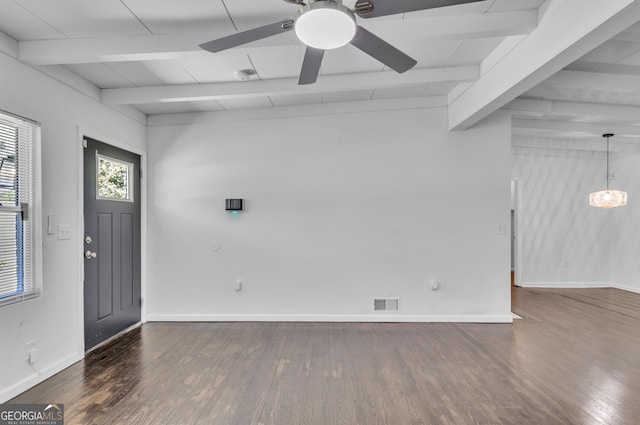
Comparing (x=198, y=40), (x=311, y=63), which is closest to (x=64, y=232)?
(x=198, y=40)

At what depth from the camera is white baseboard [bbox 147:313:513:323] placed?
3.81 metres

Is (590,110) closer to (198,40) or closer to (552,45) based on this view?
(552,45)

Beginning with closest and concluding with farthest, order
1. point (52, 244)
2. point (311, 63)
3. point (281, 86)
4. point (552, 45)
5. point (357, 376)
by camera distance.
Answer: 1. point (311, 63)
2. point (552, 45)
3. point (357, 376)
4. point (52, 244)
5. point (281, 86)

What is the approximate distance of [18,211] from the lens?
2.40m

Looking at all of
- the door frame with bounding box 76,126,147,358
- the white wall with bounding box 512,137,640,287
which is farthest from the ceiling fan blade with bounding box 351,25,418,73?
the white wall with bounding box 512,137,640,287

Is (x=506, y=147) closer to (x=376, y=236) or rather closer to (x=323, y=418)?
(x=376, y=236)

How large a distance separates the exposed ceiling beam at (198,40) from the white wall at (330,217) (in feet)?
5.38

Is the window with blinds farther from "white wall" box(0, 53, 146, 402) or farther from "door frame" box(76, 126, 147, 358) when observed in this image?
"door frame" box(76, 126, 147, 358)

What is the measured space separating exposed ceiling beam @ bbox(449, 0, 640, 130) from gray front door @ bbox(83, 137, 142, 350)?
3.73 m

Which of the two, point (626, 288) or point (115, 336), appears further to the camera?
point (626, 288)

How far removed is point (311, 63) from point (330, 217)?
85.9 inches

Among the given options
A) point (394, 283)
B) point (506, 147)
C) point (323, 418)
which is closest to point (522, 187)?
point (506, 147)

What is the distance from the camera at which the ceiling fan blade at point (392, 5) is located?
57.3 inches

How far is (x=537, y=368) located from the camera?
2.69m
